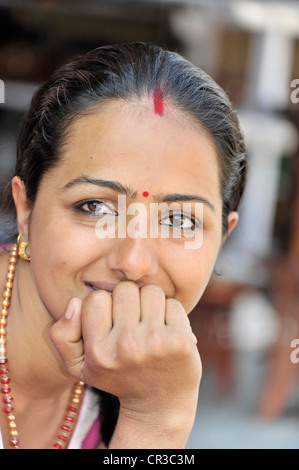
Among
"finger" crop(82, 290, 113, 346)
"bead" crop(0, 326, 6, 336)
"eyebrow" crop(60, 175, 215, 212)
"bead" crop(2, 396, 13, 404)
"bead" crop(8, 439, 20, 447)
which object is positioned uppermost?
"eyebrow" crop(60, 175, 215, 212)

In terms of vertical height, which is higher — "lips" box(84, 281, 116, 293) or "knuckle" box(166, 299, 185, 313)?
"lips" box(84, 281, 116, 293)

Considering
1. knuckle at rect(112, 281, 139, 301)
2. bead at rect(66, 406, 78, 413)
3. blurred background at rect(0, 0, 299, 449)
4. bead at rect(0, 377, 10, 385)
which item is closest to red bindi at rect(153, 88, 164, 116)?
knuckle at rect(112, 281, 139, 301)

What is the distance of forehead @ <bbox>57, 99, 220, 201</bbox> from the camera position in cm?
139

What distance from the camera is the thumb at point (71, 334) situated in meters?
1.35

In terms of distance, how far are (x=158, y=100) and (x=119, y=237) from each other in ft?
1.16

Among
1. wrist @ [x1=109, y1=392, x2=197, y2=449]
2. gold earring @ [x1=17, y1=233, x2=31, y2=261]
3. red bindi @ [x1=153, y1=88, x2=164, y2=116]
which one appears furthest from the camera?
gold earring @ [x1=17, y1=233, x2=31, y2=261]

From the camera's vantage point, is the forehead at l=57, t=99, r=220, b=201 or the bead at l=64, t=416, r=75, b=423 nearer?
the forehead at l=57, t=99, r=220, b=201

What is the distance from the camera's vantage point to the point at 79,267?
140cm

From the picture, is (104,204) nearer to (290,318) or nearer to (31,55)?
(290,318)

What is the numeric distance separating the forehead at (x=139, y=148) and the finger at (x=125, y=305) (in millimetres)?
224

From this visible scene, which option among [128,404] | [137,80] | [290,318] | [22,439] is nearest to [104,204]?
[137,80]

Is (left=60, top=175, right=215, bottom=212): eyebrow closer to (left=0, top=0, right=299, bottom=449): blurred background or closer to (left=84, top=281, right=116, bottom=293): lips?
(left=84, top=281, right=116, bottom=293): lips

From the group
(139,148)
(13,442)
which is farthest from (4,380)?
(139,148)

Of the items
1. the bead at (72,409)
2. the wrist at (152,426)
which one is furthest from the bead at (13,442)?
the wrist at (152,426)
